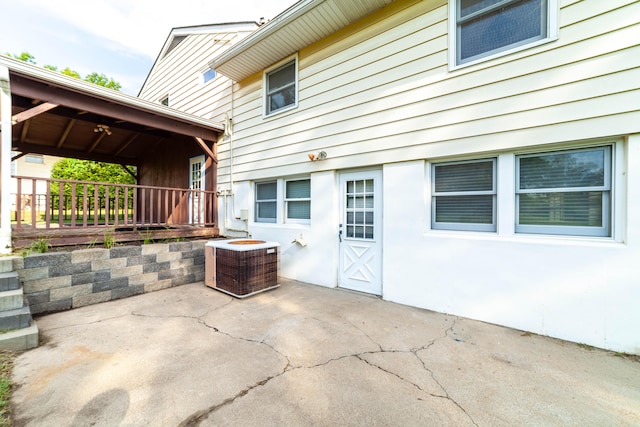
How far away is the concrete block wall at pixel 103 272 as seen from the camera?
3.44m

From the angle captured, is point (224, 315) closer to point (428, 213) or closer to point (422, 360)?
point (422, 360)

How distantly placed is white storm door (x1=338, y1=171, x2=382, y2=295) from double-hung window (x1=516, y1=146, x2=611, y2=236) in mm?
1895

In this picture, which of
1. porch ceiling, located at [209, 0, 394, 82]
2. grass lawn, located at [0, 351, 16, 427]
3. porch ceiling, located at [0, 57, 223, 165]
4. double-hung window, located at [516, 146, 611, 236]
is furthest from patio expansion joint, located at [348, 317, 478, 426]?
porch ceiling, located at [0, 57, 223, 165]

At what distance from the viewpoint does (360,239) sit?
4.44 metres

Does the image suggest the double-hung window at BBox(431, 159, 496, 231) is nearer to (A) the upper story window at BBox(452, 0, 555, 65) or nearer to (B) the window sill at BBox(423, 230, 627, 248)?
(B) the window sill at BBox(423, 230, 627, 248)

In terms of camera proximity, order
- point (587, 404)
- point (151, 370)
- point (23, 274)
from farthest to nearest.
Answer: point (23, 274) → point (151, 370) → point (587, 404)

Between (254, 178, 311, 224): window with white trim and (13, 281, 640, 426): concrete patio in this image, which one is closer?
(13, 281, 640, 426): concrete patio

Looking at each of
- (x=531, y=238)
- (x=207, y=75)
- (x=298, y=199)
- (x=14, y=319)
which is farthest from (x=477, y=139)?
(x=207, y=75)

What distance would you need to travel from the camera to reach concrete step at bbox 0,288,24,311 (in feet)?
8.91

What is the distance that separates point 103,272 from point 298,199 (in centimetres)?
348

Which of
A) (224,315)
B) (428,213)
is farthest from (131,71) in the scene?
(428,213)

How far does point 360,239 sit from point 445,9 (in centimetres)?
355

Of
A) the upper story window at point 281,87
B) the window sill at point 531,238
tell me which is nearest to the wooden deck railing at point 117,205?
the upper story window at point 281,87

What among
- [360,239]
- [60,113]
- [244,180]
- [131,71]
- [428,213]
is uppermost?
[131,71]
